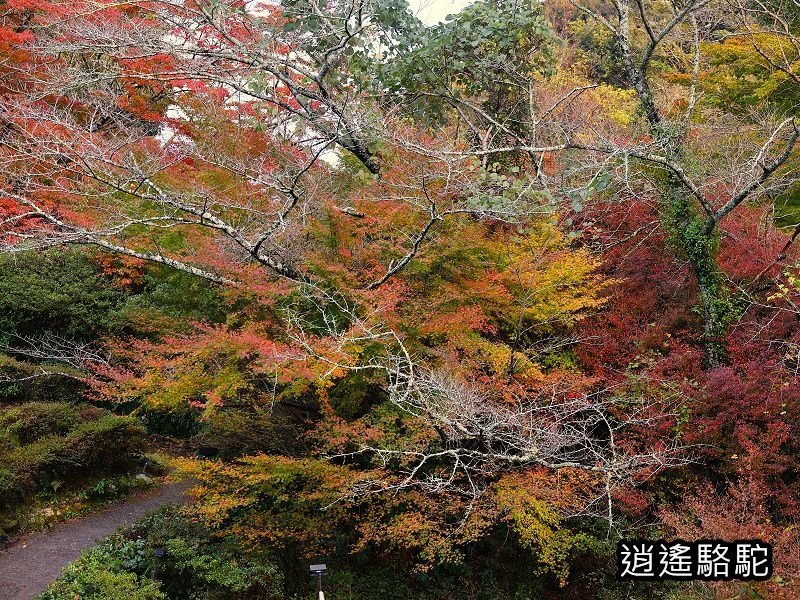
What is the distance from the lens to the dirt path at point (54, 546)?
319 inches

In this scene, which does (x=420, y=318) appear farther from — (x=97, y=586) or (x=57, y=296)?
(x=57, y=296)

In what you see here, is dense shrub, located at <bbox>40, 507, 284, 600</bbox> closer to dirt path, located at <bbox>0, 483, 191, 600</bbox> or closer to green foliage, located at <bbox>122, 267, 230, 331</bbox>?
dirt path, located at <bbox>0, 483, 191, 600</bbox>

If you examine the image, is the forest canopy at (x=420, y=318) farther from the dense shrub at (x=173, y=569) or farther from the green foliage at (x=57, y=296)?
the green foliage at (x=57, y=296)

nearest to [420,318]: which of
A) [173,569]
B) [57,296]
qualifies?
[173,569]

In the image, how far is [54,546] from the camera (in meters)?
9.11

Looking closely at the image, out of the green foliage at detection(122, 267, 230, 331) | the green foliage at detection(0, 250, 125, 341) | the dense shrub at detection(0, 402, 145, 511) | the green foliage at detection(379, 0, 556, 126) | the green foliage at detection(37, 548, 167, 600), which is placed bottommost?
the green foliage at detection(37, 548, 167, 600)

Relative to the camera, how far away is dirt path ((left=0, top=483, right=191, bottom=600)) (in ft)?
26.6

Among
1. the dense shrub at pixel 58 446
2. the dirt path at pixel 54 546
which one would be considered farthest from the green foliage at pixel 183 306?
the dirt path at pixel 54 546

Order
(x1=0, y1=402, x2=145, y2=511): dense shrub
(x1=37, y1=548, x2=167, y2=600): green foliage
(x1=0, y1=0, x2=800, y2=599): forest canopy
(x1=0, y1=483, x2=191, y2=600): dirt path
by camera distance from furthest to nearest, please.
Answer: (x1=0, y1=402, x2=145, y2=511): dense shrub
(x1=0, y1=483, x2=191, y2=600): dirt path
(x1=37, y1=548, x2=167, y2=600): green foliage
(x1=0, y1=0, x2=800, y2=599): forest canopy

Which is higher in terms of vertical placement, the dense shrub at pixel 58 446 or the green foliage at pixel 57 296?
the green foliage at pixel 57 296

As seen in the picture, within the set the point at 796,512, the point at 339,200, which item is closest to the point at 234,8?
the point at 339,200

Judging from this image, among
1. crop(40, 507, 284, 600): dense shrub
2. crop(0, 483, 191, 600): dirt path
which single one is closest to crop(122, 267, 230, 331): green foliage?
crop(40, 507, 284, 600): dense shrub

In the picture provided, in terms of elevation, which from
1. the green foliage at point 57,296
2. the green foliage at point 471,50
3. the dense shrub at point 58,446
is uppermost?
the green foliage at point 471,50

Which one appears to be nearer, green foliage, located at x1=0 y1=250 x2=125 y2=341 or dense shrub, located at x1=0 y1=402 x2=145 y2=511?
dense shrub, located at x1=0 y1=402 x2=145 y2=511
